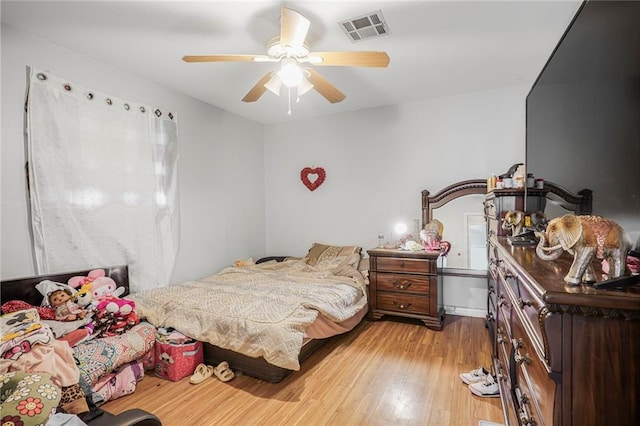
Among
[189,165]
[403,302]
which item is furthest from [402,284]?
[189,165]

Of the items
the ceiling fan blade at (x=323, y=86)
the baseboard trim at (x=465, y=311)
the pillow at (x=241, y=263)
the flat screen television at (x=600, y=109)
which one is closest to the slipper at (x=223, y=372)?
the pillow at (x=241, y=263)

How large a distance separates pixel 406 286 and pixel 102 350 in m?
2.65

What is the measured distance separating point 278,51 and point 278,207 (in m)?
2.76

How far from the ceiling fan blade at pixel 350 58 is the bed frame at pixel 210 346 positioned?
2131 millimetres

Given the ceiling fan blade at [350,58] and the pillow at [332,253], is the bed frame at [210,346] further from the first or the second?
the ceiling fan blade at [350,58]

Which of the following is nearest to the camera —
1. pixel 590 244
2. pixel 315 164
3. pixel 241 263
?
pixel 590 244

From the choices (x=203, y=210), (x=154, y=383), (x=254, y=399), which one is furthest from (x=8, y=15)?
(x=254, y=399)

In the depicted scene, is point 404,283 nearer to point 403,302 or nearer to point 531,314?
point 403,302

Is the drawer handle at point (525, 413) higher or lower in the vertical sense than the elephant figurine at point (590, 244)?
lower

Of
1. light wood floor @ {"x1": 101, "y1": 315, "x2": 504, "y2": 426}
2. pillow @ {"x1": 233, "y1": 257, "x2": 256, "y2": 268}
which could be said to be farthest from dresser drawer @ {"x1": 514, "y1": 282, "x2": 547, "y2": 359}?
pillow @ {"x1": 233, "y1": 257, "x2": 256, "y2": 268}

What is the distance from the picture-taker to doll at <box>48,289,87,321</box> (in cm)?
207

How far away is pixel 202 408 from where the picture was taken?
1.93 m

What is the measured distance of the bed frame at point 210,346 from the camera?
207cm

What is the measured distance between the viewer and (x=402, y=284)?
3.28m
